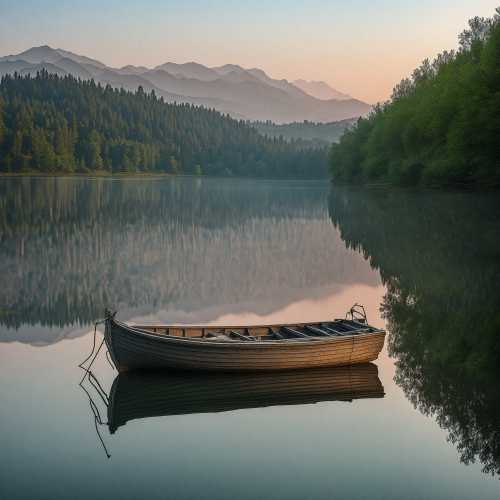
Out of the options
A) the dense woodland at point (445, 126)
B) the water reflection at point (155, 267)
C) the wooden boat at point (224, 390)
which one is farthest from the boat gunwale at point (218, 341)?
the dense woodland at point (445, 126)

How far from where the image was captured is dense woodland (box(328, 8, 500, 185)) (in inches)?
1961

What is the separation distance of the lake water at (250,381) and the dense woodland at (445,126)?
19886mm

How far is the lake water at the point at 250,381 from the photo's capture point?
868 cm

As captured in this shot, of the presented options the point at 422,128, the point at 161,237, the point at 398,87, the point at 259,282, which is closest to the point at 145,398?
the point at 259,282

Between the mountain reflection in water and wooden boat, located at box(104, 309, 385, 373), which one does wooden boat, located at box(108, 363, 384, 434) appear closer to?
wooden boat, located at box(104, 309, 385, 373)

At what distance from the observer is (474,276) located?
74.2 feet

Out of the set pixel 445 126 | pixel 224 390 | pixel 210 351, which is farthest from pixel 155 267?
pixel 445 126

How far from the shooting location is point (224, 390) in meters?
11.9

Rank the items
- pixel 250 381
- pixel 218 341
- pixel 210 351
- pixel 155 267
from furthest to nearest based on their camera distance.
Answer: pixel 155 267 → pixel 218 341 → pixel 250 381 → pixel 210 351

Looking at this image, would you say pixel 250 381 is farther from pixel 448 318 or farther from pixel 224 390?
pixel 448 318

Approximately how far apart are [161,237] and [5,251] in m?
9.95

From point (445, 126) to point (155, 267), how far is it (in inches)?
2036

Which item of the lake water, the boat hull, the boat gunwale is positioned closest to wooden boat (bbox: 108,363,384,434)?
the lake water

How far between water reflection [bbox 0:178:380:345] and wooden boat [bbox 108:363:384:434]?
431cm
